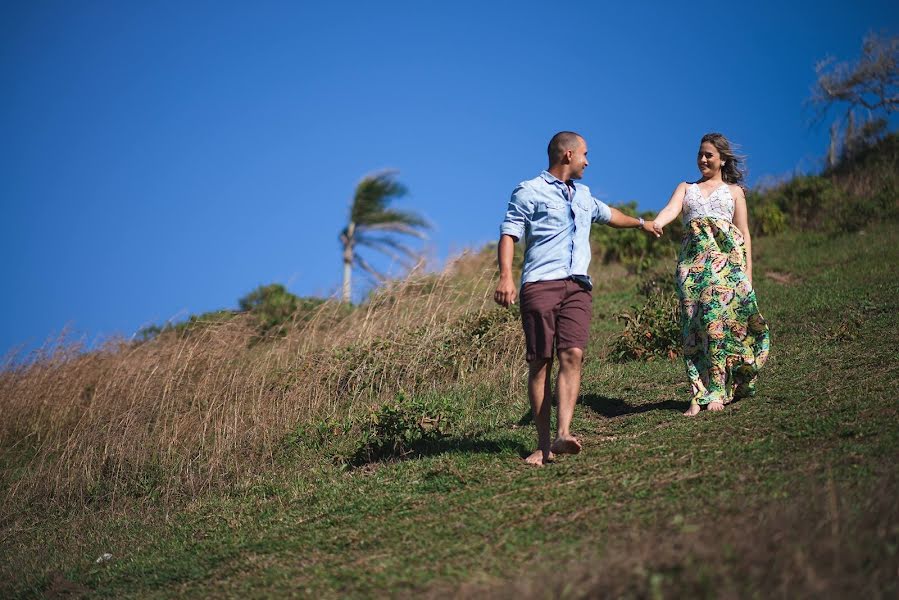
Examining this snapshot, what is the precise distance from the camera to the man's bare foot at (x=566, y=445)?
208 inches

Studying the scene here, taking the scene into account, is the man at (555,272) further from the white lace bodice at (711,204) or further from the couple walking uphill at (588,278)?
the white lace bodice at (711,204)

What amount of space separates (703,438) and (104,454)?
504 centimetres

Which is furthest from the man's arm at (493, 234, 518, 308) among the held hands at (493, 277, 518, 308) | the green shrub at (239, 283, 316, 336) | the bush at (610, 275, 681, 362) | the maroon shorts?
the green shrub at (239, 283, 316, 336)

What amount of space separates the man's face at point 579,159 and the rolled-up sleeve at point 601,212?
24cm

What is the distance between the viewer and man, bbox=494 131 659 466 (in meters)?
5.15

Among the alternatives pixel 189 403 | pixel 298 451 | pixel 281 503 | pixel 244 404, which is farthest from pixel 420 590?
A: pixel 189 403

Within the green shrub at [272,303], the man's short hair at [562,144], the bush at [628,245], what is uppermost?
the bush at [628,245]

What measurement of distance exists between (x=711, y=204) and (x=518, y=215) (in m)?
2.01

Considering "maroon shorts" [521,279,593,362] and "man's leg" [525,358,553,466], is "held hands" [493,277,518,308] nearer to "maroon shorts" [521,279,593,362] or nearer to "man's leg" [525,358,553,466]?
"maroon shorts" [521,279,593,362]

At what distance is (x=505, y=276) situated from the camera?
5.02 m

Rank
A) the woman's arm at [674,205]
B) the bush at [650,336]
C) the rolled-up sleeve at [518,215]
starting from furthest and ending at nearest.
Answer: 1. the bush at [650,336]
2. the woman's arm at [674,205]
3. the rolled-up sleeve at [518,215]

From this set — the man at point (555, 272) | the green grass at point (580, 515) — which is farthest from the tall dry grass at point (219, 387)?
the man at point (555, 272)

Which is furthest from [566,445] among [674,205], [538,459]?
[674,205]

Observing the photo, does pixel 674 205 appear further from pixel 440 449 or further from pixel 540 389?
pixel 440 449
